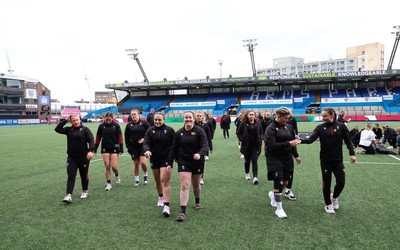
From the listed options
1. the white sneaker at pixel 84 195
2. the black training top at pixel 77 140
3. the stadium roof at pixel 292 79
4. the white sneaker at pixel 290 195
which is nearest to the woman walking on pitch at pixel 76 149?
the black training top at pixel 77 140

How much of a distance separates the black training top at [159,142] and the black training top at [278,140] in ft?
5.80

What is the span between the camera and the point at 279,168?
5090mm

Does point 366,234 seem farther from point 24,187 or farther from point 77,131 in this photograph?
point 24,187

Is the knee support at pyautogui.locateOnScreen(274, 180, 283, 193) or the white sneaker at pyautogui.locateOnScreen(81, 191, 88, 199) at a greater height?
the knee support at pyautogui.locateOnScreen(274, 180, 283, 193)

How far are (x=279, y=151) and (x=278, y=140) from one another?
21 cm

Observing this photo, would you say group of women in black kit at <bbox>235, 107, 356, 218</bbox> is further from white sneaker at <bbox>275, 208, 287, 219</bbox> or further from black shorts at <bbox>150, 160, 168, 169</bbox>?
black shorts at <bbox>150, 160, 168, 169</bbox>

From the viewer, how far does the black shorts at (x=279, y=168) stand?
5062mm

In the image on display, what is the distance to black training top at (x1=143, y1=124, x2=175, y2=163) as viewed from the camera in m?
5.39

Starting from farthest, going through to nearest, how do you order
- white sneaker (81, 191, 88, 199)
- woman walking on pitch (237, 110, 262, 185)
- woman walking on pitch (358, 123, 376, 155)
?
woman walking on pitch (358, 123, 376, 155)
woman walking on pitch (237, 110, 262, 185)
white sneaker (81, 191, 88, 199)

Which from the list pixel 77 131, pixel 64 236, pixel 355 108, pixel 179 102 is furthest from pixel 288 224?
pixel 179 102

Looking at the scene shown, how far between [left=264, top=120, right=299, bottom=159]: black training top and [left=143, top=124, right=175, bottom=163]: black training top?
177 centimetres

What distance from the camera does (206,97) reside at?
55.7 meters

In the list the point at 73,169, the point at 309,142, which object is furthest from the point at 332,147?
the point at 73,169

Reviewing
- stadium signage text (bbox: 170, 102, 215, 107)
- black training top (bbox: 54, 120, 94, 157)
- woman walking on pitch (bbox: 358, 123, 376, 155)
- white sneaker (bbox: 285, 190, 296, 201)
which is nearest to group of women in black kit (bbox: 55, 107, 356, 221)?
white sneaker (bbox: 285, 190, 296, 201)
